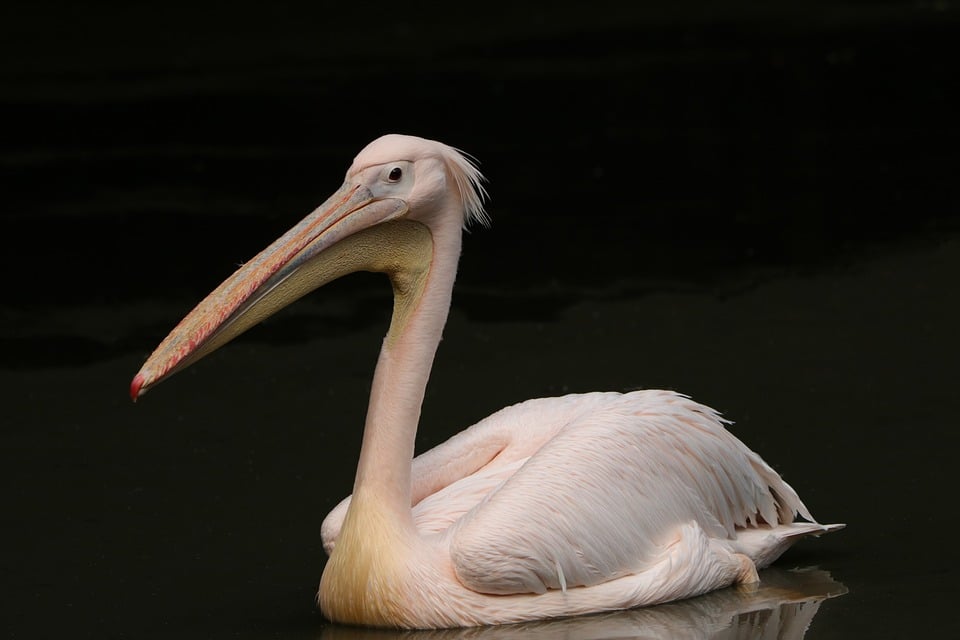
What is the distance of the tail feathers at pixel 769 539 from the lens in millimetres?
5012

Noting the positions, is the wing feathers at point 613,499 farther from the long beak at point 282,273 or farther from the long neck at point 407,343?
the long beak at point 282,273

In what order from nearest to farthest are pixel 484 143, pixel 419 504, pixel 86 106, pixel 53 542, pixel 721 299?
1. pixel 419 504
2. pixel 53 542
3. pixel 721 299
4. pixel 484 143
5. pixel 86 106

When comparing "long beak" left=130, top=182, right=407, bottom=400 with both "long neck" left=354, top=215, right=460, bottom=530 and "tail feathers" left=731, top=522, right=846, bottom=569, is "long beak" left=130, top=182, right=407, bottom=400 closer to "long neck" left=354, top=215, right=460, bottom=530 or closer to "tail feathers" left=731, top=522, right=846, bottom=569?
"long neck" left=354, top=215, right=460, bottom=530

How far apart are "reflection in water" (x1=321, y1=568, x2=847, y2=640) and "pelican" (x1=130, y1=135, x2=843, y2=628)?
34mm

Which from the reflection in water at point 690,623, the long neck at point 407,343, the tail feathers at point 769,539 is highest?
the long neck at point 407,343

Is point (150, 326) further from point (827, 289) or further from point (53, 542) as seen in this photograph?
point (827, 289)

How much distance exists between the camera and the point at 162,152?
38.3 feet

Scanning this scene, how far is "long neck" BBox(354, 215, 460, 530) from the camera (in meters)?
4.64

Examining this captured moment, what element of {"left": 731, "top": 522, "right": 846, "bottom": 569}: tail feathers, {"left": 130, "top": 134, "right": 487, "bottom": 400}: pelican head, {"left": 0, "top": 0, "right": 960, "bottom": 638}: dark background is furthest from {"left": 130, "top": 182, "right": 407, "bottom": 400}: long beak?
{"left": 731, "top": 522, "right": 846, "bottom": 569}: tail feathers

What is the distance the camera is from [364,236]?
15.2 feet

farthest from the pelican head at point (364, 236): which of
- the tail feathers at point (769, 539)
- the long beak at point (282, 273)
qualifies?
the tail feathers at point (769, 539)

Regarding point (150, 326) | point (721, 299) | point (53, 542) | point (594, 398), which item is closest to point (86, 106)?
point (150, 326)

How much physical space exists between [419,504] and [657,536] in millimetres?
679

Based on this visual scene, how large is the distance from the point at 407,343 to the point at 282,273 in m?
0.40
